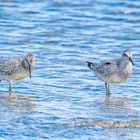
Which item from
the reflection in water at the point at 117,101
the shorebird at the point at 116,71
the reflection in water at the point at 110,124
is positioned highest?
the shorebird at the point at 116,71

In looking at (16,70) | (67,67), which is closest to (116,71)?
(16,70)

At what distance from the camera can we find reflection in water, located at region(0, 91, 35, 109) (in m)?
14.0

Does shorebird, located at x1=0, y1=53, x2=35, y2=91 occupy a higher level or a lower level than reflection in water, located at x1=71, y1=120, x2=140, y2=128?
higher

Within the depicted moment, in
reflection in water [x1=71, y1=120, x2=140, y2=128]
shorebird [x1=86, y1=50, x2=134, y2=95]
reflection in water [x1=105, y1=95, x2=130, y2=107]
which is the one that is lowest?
reflection in water [x1=71, y1=120, x2=140, y2=128]

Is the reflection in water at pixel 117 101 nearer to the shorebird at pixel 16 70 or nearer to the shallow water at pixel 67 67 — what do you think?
the shallow water at pixel 67 67

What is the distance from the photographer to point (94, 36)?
21.5 metres

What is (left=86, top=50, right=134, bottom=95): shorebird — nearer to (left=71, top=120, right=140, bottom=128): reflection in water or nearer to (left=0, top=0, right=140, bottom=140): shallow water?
(left=0, top=0, right=140, bottom=140): shallow water

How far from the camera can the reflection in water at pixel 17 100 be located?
13969 mm

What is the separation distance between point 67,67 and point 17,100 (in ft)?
10.5

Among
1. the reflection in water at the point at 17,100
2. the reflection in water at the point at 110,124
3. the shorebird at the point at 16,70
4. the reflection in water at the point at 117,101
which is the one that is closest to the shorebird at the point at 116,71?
the reflection in water at the point at 117,101

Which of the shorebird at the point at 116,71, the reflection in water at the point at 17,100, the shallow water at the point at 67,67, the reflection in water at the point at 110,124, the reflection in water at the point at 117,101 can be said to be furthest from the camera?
the shorebird at the point at 116,71

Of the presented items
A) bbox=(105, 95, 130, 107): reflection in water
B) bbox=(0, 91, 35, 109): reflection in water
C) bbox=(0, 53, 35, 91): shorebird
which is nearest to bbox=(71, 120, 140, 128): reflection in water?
bbox=(105, 95, 130, 107): reflection in water

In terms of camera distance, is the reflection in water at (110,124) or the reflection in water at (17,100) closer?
the reflection in water at (110,124)

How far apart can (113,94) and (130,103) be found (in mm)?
994
